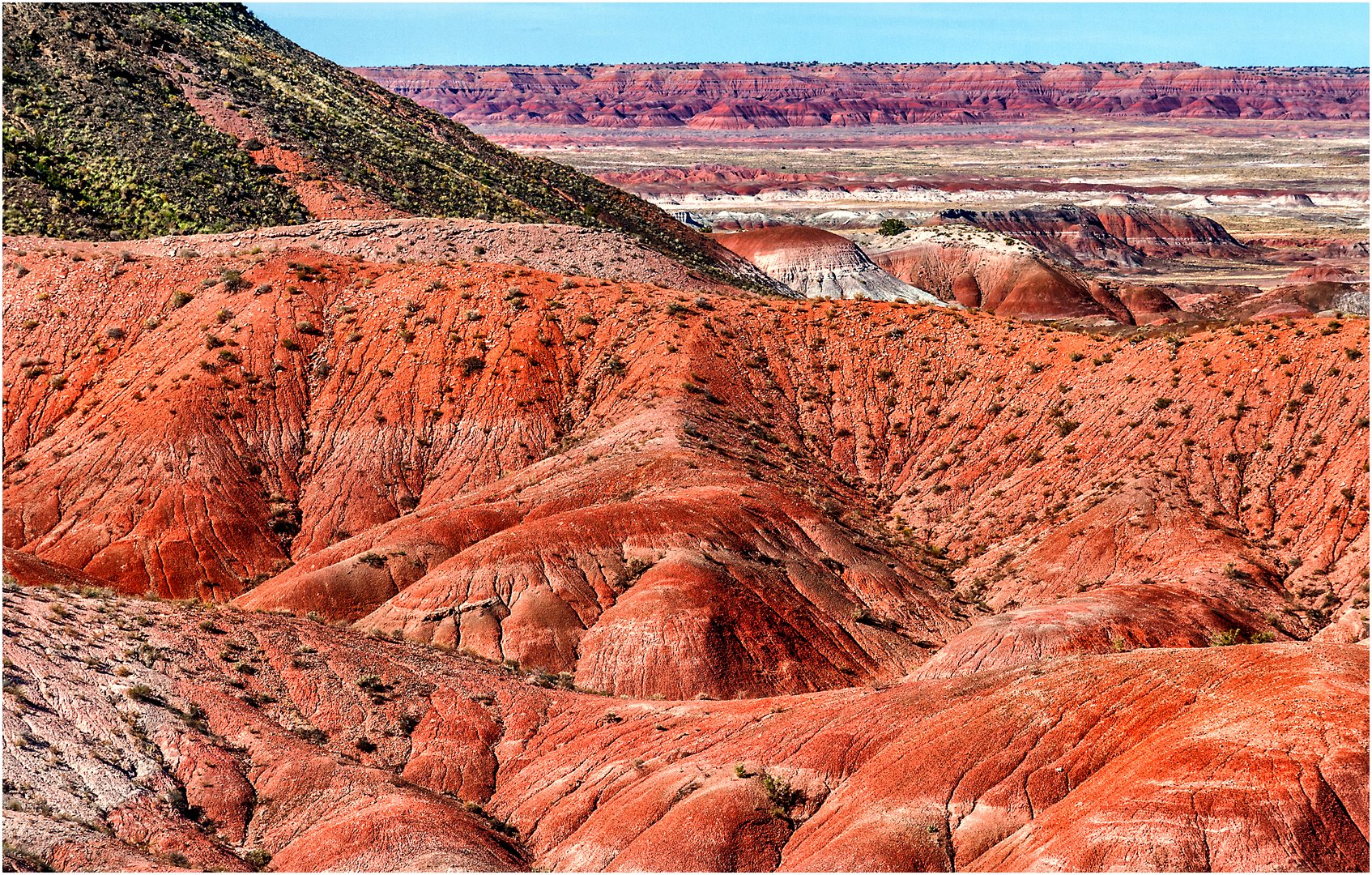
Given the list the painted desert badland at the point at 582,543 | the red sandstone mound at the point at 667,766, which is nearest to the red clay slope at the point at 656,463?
the painted desert badland at the point at 582,543

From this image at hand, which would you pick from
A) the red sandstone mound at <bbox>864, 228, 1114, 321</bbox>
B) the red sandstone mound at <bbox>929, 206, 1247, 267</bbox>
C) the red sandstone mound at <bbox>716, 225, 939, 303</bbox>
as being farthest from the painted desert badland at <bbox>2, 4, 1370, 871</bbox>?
the red sandstone mound at <bbox>929, 206, 1247, 267</bbox>

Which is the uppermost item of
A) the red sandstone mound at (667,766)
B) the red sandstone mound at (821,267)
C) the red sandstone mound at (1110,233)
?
the red sandstone mound at (1110,233)

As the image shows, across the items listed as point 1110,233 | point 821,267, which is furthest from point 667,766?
point 1110,233

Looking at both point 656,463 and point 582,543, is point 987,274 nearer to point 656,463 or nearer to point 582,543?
point 656,463

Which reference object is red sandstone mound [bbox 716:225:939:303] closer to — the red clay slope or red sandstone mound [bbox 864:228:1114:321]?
red sandstone mound [bbox 864:228:1114:321]

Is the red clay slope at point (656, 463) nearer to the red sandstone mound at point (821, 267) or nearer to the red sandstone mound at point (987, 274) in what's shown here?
the red sandstone mound at point (821, 267)
